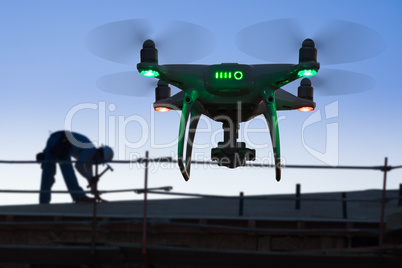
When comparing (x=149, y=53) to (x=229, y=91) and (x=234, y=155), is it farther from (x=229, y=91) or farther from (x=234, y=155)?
(x=234, y=155)

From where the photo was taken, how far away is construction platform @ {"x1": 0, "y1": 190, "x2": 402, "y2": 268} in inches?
232

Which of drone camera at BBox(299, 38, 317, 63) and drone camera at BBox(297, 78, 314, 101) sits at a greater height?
drone camera at BBox(299, 38, 317, 63)

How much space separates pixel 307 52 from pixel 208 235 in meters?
5.12

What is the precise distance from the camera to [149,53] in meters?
3.46

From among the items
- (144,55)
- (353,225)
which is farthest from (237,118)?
(353,225)

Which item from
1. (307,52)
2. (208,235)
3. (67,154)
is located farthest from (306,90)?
(67,154)

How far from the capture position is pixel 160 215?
26.5 feet

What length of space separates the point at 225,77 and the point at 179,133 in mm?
460

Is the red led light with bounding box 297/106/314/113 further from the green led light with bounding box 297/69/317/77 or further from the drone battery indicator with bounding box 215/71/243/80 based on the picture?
the drone battery indicator with bounding box 215/71/243/80

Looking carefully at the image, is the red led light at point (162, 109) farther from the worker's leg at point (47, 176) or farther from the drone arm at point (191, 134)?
the worker's leg at point (47, 176)

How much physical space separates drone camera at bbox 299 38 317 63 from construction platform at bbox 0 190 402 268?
2.49 m

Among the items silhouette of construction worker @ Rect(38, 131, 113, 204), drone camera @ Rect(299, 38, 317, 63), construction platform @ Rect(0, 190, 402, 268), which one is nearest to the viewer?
drone camera @ Rect(299, 38, 317, 63)

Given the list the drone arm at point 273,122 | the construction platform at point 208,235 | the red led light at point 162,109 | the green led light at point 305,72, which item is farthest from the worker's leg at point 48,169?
the green led light at point 305,72

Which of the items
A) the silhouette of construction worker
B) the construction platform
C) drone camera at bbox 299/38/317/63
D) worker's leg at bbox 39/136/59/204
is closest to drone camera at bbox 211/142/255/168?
drone camera at bbox 299/38/317/63
